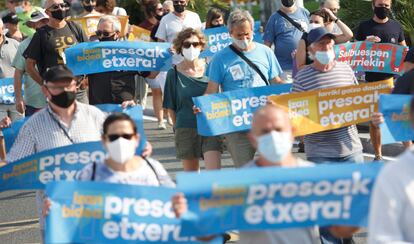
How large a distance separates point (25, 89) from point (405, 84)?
14.2ft

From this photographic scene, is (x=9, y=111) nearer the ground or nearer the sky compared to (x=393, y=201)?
nearer the ground

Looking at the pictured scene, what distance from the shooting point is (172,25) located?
14.9 m

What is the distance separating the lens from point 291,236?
5895 mm

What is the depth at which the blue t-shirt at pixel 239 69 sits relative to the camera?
9797 millimetres

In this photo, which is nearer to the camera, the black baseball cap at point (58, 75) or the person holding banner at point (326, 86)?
the black baseball cap at point (58, 75)

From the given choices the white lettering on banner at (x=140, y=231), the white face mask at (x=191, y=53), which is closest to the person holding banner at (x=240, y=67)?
the white face mask at (x=191, y=53)

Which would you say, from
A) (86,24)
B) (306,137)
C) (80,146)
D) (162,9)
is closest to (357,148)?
(306,137)

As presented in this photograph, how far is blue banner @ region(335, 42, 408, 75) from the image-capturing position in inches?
506

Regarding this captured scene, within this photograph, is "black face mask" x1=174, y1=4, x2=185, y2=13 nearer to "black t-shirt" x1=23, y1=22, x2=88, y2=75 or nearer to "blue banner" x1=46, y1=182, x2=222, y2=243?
"black t-shirt" x1=23, y1=22, x2=88, y2=75

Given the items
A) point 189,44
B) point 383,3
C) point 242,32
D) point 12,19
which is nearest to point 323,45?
point 242,32

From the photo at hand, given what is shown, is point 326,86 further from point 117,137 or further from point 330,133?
point 117,137

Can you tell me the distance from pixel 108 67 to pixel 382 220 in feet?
23.0

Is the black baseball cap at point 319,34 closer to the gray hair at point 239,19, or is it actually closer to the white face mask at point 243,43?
the white face mask at point 243,43

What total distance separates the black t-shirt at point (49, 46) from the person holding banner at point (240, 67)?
1.89 meters
